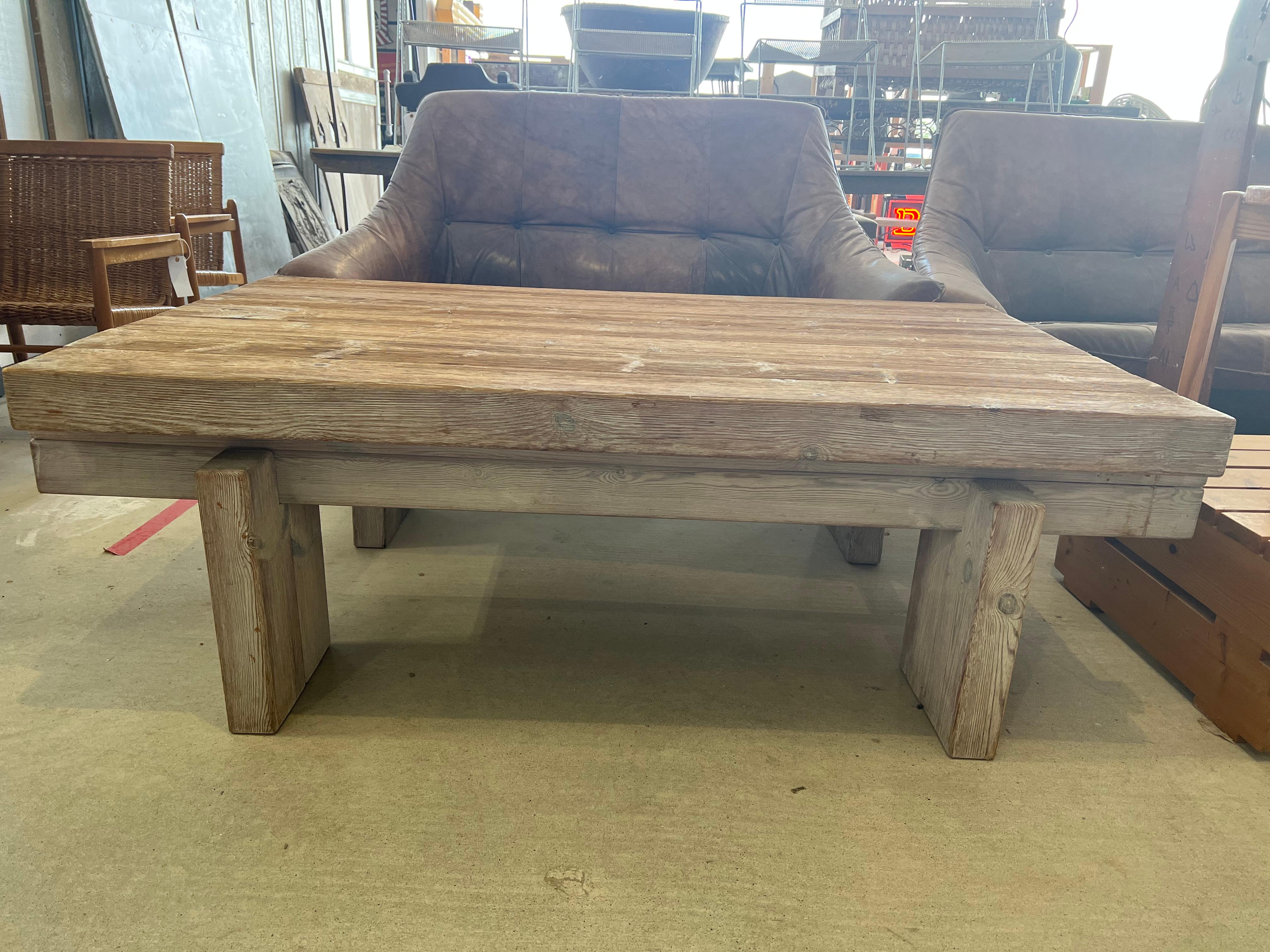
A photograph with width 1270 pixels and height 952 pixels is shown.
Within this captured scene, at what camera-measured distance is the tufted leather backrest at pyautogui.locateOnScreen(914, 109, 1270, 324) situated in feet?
7.91

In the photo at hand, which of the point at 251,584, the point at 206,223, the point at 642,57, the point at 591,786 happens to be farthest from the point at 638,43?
the point at 591,786

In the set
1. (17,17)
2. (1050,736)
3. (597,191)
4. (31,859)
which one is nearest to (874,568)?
(1050,736)

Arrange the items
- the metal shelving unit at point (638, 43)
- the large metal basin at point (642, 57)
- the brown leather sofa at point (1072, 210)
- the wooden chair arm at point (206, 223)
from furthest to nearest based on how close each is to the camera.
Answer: the large metal basin at point (642, 57), the metal shelving unit at point (638, 43), the wooden chair arm at point (206, 223), the brown leather sofa at point (1072, 210)

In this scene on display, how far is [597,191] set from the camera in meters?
2.21

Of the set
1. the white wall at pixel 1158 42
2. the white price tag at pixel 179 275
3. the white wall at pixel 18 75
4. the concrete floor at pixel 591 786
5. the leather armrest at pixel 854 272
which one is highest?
the white wall at pixel 1158 42

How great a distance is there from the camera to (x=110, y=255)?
2.21 meters

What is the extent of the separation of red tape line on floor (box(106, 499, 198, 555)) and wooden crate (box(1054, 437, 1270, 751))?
5.65 ft

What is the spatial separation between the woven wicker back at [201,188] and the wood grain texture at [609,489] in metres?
2.18

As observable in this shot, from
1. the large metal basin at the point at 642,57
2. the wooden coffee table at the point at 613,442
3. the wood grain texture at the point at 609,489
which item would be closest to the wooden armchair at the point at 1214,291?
the wooden coffee table at the point at 613,442

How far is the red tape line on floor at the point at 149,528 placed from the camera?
1693 millimetres

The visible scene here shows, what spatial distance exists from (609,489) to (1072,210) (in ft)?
6.68

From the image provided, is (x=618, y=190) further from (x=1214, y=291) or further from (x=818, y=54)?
(x=818, y=54)

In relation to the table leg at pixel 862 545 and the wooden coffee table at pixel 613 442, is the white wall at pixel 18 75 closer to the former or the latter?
the wooden coffee table at pixel 613 442

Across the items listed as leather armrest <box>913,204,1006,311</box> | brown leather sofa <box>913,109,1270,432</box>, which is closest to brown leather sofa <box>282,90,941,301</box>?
leather armrest <box>913,204,1006,311</box>
